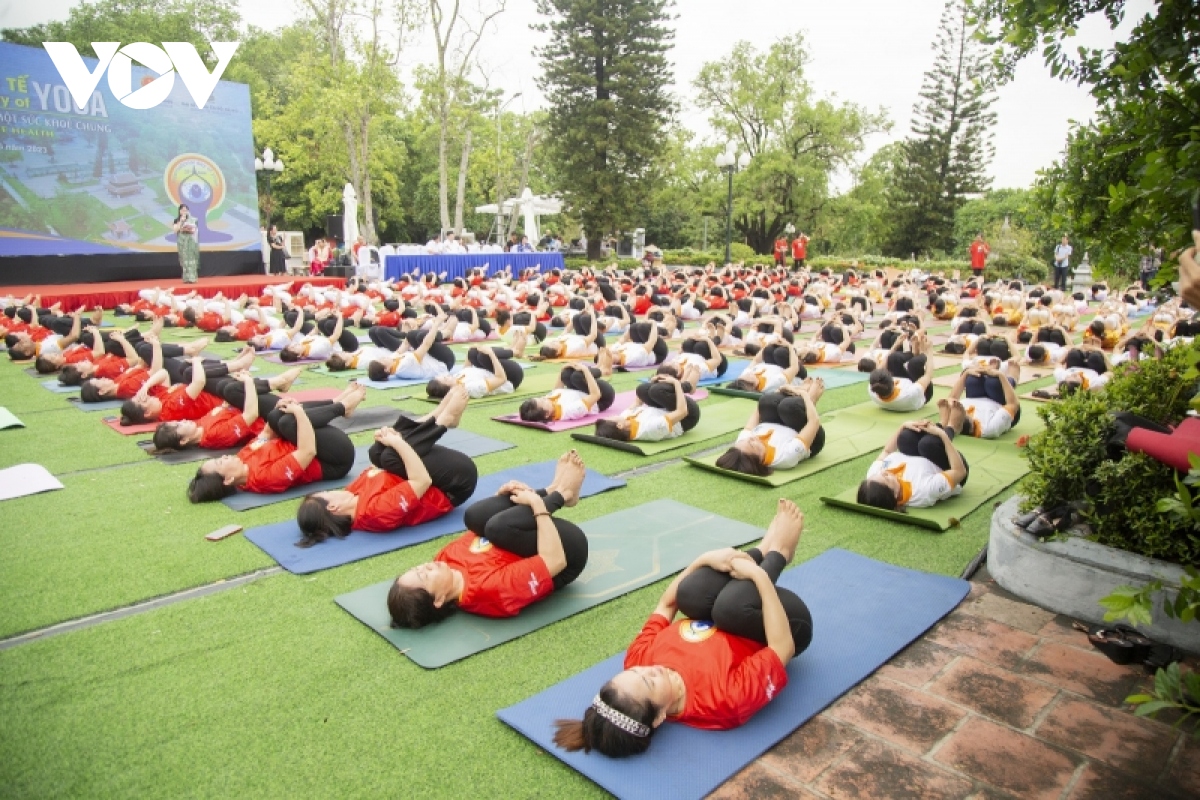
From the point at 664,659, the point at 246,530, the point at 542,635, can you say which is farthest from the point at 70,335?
the point at 664,659

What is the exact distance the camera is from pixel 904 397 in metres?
8.59

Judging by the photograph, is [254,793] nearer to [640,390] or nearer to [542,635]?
A: [542,635]

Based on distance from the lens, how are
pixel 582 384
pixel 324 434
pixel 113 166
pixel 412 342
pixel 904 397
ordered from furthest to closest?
1. pixel 113 166
2. pixel 412 342
3. pixel 582 384
4. pixel 904 397
5. pixel 324 434

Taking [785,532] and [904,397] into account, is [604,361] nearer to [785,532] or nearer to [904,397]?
[904,397]

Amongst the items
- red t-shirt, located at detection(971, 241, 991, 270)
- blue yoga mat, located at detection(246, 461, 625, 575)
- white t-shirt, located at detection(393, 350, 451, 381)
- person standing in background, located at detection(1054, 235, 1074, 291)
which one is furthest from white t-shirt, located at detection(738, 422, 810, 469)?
red t-shirt, located at detection(971, 241, 991, 270)

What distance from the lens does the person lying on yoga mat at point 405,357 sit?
10.6m

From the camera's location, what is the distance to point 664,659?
10.9 feet

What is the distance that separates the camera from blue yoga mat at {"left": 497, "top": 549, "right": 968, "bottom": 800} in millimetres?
3006

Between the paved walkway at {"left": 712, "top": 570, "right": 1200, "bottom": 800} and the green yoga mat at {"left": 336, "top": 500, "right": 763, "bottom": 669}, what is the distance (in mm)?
1506

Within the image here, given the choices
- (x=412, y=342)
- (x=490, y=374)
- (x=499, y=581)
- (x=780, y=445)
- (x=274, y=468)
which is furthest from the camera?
(x=412, y=342)

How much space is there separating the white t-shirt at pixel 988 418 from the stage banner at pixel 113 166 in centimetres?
2236

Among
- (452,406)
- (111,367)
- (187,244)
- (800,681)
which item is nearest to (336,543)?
(452,406)

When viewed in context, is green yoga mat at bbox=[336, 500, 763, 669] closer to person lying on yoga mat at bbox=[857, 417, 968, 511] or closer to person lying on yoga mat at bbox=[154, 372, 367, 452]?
person lying on yoga mat at bbox=[857, 417, 968, 511]

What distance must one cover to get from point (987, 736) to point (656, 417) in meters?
4.68
